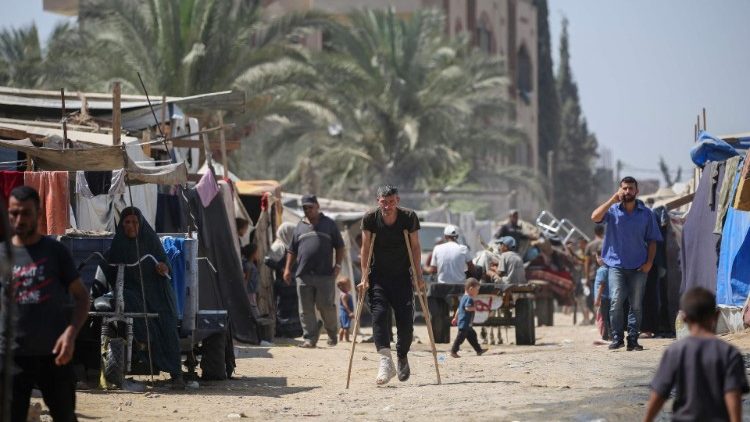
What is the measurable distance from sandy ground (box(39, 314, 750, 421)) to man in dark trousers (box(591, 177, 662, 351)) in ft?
1.53

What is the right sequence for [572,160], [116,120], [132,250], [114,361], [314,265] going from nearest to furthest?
1. [114,361]
2. [132,250]
3. [116,120]
4. [314,265]
5. [572,160]

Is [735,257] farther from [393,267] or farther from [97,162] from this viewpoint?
[97,162]

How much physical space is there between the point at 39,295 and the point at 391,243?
5449 millimetres

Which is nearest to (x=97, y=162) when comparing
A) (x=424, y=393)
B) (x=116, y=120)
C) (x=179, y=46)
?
(x=116, y=120)

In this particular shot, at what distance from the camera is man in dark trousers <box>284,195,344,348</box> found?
17641 millimetres

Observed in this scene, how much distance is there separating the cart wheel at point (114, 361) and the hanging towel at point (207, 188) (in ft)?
17.9

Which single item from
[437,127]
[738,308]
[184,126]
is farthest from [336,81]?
[738,308]

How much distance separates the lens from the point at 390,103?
39.2 m

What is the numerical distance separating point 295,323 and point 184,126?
133 inches

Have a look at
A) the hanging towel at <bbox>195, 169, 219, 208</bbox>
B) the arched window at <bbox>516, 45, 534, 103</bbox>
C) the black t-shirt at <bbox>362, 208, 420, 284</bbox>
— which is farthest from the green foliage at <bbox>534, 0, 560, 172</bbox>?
the black t-shirt at <bbox>362, 208, 420, 284</bbox>

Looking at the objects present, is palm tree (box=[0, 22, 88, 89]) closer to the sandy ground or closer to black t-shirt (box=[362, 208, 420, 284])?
the sandy ground

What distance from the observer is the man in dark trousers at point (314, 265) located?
695 inches

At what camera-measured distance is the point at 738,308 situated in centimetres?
1468

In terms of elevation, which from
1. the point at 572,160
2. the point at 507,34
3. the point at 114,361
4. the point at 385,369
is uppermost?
the point at 507,34
